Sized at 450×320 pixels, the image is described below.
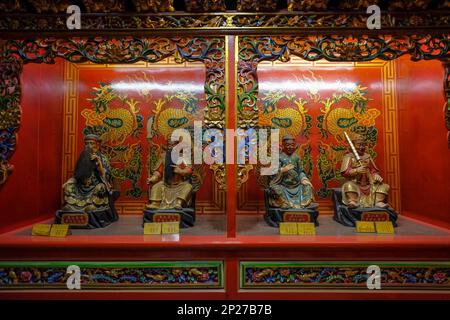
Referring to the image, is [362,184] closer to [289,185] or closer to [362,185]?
[362,185]

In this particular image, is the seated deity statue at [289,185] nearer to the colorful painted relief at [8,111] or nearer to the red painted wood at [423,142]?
the red painted wood at [423,142]

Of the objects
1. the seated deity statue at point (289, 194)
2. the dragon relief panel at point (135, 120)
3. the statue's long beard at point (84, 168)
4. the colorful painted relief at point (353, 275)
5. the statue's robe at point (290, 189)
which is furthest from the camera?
the dragon relief panel at point (135, 120)

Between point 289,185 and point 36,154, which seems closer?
point 289,185

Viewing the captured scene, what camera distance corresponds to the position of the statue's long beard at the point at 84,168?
3303 millimetres

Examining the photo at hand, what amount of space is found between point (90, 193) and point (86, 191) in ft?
0.17

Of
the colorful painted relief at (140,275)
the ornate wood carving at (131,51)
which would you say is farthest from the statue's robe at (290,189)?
the ornate wood carving at (131,51)

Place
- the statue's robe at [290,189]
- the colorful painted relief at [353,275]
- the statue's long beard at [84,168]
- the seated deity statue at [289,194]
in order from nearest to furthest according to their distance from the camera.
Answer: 1. the colorful painted relief at [353,275]
2. the seated deity statue at [289,194]
3. the statue's robe at [290,189]
4. the statue's long beard at [84,168]

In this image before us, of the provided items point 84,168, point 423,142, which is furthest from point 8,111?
point 423,142

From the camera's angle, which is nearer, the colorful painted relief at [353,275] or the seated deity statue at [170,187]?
the colorful painted relief at [353,275]

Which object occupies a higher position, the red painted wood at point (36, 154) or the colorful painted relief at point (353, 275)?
the red painted wood at point (36, 154)

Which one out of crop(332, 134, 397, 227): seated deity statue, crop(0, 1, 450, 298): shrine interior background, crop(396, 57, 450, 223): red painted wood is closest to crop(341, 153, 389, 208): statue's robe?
crop(332, 134, 397, 227): seated deity statue

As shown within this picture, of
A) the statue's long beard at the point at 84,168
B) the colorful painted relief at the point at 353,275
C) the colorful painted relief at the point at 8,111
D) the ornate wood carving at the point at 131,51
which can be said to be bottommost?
the colorful painted relief at the point at 353,275

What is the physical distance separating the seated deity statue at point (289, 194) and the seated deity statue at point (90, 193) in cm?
177

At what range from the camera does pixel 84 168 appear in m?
3.30
